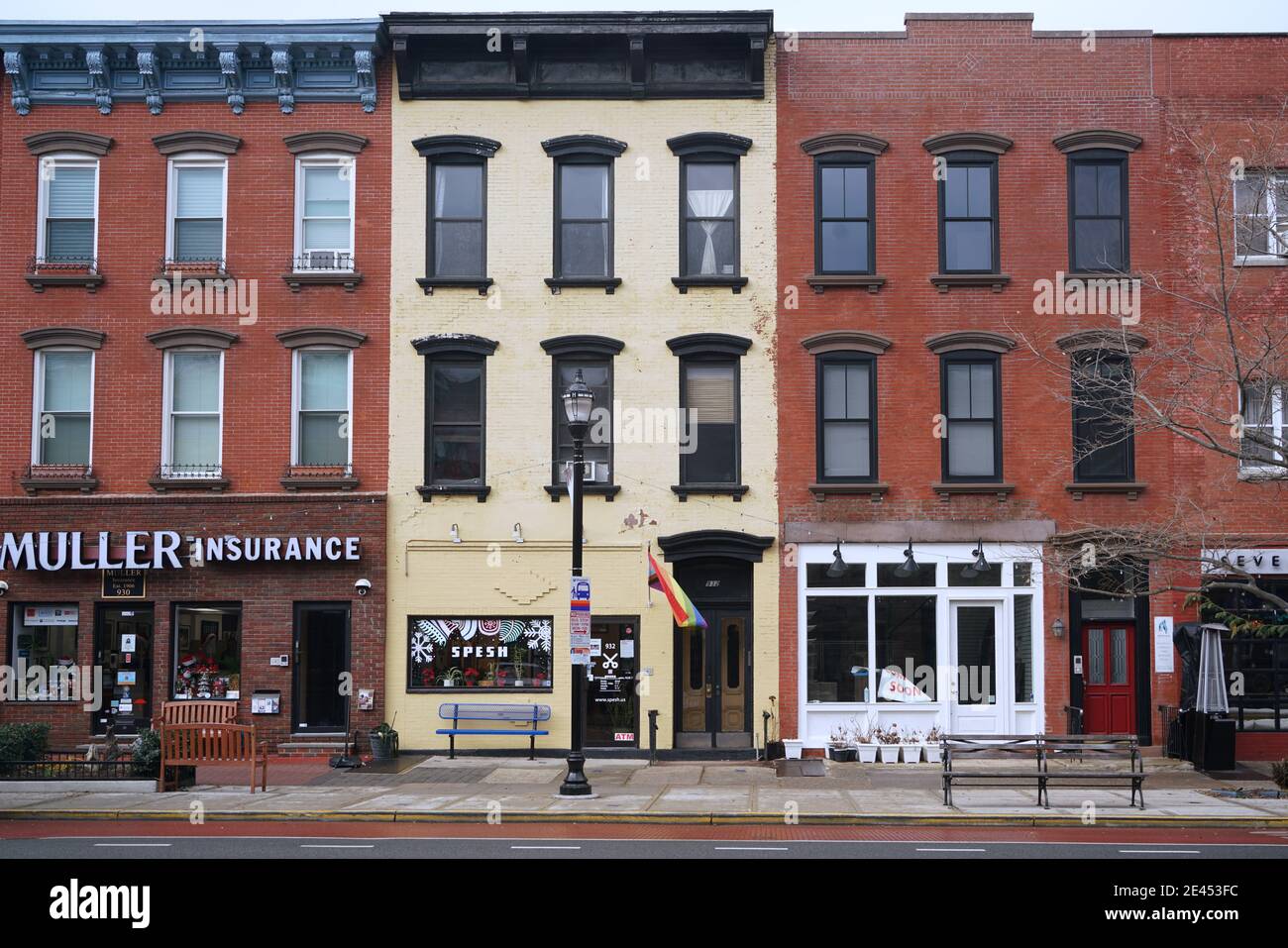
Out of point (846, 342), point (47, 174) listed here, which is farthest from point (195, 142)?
point (846, 342)

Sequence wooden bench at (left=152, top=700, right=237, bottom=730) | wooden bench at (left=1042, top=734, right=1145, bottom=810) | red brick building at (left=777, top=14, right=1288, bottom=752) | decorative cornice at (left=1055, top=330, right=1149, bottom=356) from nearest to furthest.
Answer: wooden bench at (left=1042, top=734, right=1145, bottom=810)
wooden bench at (left=152, top=700, right=237, bottom=730)
decorative cornice at (left=1055, top=330, right=1149, bottom=356)
red brick building at (left=777, top=14, right=1288, bottom=752)

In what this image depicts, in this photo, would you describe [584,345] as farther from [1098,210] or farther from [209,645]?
[1098,210]

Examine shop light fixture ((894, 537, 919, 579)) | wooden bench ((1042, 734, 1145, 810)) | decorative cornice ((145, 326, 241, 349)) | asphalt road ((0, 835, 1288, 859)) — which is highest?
decorative cornice ((145, 326, 241, 349))

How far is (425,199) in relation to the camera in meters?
23.4

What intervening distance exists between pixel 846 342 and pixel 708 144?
4.44m

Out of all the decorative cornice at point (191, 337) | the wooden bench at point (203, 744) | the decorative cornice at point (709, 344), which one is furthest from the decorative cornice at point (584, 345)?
the wooden bench at point (203, 744)

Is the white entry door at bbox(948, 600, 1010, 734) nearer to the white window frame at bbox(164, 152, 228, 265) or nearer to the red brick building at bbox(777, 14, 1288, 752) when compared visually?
the red brick building at bbox(777, 14, 1288, 752)

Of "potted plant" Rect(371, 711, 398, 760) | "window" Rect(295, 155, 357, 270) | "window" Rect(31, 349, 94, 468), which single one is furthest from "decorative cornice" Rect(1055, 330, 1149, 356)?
"window" Rect(31, 349, 94, 468)

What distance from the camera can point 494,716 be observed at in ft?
74.0

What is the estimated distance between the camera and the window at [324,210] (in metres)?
23.5

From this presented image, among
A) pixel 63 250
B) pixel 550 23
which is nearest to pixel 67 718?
pixel 63 250

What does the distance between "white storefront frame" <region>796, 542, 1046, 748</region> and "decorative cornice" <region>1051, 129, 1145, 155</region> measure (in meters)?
7.32

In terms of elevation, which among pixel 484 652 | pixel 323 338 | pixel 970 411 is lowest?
pixel 484 652

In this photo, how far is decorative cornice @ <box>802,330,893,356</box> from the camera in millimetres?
22875
